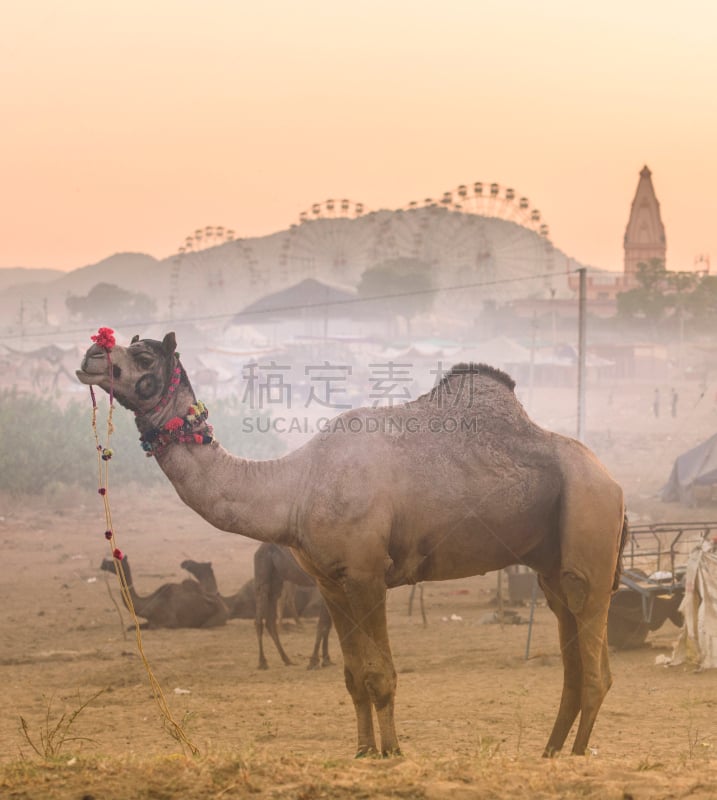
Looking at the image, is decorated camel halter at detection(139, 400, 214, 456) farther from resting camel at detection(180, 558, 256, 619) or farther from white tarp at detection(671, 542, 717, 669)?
resting camel at detection(180, 558, 256, 619)

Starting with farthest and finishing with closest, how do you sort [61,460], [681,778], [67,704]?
[61,460]
[67,704]
[681,778]

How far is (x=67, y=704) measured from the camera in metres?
11.1

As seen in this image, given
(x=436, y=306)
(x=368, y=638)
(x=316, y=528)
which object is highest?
(x=436, y=306)

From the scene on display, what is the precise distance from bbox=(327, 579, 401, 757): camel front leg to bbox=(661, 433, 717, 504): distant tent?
23037mm

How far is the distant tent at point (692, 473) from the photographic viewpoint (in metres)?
29.0

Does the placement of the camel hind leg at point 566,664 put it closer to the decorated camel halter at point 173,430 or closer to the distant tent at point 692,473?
the decorated camel halter at point 173,430

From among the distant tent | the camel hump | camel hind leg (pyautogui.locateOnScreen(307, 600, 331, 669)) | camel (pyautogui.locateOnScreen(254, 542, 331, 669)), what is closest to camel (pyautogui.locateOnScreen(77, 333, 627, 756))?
the camel hump

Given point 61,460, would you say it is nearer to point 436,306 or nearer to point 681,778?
point 681,778

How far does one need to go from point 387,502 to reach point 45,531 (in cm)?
2062

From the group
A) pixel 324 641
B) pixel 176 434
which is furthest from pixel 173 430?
pixel 324 641

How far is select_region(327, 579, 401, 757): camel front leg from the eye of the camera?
7.11m

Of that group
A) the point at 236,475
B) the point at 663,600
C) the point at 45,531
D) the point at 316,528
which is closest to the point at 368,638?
the point at 316,528

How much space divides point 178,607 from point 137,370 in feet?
30.3

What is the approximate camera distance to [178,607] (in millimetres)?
16000
